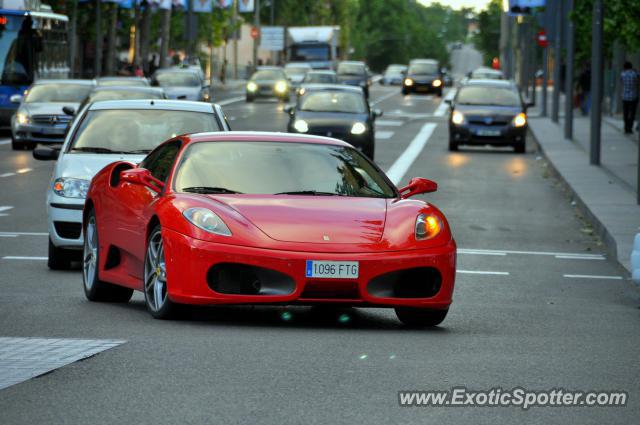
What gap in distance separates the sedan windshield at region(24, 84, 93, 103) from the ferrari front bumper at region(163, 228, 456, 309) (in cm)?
2605

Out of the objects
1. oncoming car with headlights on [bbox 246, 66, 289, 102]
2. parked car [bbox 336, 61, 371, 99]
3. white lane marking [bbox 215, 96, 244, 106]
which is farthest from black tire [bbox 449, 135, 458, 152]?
parked car [bbox 336, 61, 371, 99]

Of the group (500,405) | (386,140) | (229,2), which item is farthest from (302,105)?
(229,2)

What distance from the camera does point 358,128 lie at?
3328 cm

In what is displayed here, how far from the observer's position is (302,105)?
35156mm

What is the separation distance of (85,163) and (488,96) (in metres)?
26.2

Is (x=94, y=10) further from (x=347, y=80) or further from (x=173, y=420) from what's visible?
(x=173, y=420)

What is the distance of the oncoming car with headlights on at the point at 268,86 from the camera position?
71.3 meters

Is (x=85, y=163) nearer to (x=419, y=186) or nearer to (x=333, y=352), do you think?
(x=419, y=186)

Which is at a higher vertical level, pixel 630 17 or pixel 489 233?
pixel 630 17

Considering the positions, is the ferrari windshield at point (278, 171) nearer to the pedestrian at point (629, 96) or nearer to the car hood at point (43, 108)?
the car hood at point (43, 108)

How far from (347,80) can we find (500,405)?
74.3 metres

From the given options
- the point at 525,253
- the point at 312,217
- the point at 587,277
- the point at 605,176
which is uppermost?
the point at 312,217

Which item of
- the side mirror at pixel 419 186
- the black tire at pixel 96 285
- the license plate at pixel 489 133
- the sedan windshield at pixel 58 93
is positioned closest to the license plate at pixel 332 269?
the side mirror at pixel 419 186

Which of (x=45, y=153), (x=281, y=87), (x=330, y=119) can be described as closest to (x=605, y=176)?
(x=330, y=119)
